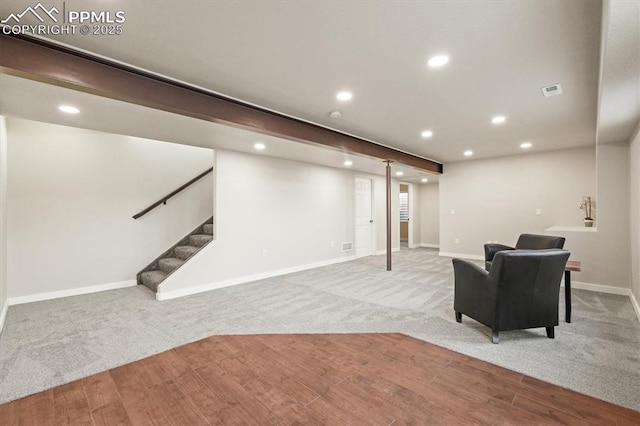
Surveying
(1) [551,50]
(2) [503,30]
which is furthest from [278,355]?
(1) [551,50]

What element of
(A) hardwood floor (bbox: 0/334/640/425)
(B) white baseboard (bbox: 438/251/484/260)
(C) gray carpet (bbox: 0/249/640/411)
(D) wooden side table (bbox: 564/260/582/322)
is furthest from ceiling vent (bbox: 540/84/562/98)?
(B) white baseboard (bbox: 438/251/484/260)

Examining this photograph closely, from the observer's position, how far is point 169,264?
475cm

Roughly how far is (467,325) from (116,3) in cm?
403

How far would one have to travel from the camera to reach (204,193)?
5867mm

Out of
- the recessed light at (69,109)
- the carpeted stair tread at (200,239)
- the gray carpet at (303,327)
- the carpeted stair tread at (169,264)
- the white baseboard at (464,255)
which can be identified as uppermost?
the recessed light at (69,109)

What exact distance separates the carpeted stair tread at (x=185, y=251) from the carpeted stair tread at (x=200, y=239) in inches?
5.0

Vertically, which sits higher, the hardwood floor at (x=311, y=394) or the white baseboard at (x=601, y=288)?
the white baseboard at (x=601, y=288)

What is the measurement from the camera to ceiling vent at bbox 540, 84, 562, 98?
296cm

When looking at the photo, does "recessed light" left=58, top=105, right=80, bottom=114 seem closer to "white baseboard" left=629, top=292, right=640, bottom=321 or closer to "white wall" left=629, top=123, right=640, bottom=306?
"white wall" left=629, top=123, right=640, bottom=306

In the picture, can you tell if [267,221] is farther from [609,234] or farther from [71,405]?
[609,234]

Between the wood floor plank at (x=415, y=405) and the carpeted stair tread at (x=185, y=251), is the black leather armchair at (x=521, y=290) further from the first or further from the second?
the carpeted stair tread at (x=185, y=251)

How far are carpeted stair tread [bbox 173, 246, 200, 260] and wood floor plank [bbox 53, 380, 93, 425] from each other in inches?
109

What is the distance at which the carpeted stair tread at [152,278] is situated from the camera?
4.43 meters

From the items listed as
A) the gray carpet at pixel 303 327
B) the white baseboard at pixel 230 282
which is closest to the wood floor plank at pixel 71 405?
the gray carpet at pixel 303 327
